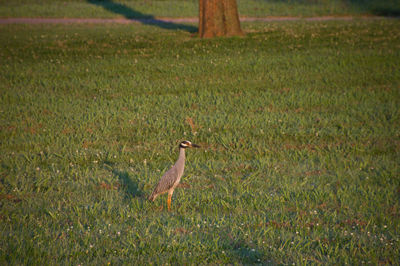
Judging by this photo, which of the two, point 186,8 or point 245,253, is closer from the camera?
point 245,253

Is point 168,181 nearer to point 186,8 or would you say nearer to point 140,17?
point 140,17

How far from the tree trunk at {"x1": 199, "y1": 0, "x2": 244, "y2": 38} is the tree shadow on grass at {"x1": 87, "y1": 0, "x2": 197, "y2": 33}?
13.1 feet

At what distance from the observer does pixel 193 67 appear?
58.2ft

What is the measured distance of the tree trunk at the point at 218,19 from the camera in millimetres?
24797

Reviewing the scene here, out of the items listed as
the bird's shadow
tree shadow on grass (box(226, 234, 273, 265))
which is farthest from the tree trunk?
tree shadow on grass (box(226, 234, 273, 265))

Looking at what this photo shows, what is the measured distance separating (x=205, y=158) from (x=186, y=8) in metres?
36.2

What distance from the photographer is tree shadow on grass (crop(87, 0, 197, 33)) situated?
106ft

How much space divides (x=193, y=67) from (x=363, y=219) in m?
11.5

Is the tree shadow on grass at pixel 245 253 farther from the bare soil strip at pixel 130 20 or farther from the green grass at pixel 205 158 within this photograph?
the bare soil strip at pixel 130 20

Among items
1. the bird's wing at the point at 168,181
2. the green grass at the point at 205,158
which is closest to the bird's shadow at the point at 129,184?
the green grass at the point at 205,158

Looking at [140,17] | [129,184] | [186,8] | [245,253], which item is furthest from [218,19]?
[245,253]

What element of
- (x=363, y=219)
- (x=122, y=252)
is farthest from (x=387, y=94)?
(x=122, y=252)

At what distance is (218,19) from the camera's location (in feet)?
82.3

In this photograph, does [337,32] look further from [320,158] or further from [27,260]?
[27,260]
